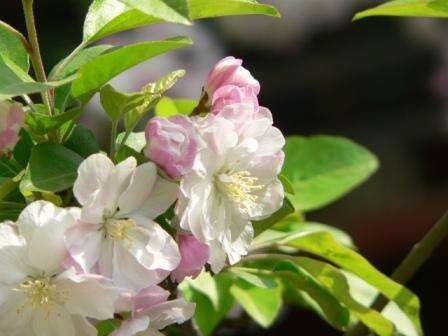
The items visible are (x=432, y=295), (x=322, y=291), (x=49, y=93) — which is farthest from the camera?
(x=432, y=295)

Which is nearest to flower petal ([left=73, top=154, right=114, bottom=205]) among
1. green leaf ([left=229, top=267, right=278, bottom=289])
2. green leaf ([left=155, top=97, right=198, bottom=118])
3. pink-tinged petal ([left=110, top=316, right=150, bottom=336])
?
pink-tinged petal ([left=110, top=316, right=150, bottom=336])

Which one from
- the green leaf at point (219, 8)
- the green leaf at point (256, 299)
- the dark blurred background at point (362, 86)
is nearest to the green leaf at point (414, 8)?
the green leaf at point (219, 8)

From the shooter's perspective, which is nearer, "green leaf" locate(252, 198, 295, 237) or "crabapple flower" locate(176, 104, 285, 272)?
"crabapple flower" locate(176, 104, 285, 272)

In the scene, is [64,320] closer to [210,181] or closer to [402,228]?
[210,181]

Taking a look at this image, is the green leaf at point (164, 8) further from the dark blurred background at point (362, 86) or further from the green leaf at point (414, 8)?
the dark blurred background at point (362, 86)

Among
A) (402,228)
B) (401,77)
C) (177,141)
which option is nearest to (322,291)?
(177,141)

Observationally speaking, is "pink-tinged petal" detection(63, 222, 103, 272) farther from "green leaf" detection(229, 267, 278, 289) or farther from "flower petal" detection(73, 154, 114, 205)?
"green leaf" detection(229, 267, 278, 289)

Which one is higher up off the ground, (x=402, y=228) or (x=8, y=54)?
(x=8, y=54)
